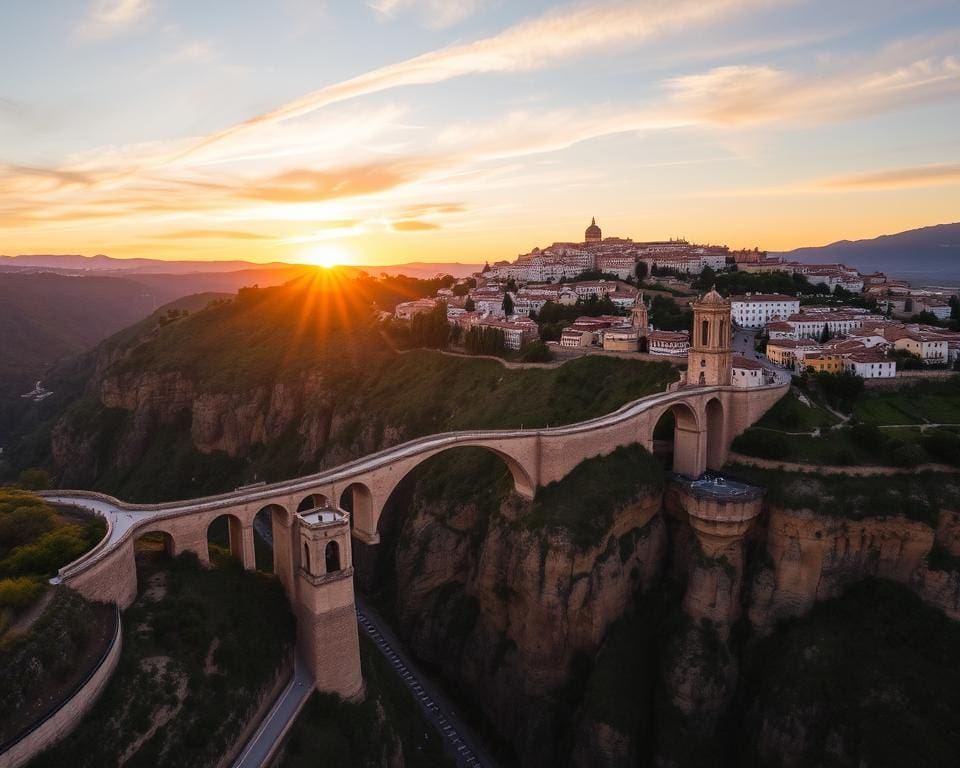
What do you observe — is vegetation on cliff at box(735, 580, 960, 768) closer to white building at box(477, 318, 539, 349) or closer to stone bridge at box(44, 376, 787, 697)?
stone bridge at box(44, 376, 787, 697)

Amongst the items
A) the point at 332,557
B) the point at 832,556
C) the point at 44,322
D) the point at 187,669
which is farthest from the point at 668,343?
the point at 44,322

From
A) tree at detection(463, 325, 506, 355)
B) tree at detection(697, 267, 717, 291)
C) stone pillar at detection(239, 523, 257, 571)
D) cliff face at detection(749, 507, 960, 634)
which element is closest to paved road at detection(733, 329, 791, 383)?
tree at detection(697, 267, 717, 291)

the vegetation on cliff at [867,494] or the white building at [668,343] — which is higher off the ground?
the white building at [668,343]

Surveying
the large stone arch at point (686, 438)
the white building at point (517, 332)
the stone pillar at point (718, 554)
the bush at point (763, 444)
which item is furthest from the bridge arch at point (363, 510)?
the white building at point (517, 332)

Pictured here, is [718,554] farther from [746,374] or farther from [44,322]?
[44,322]

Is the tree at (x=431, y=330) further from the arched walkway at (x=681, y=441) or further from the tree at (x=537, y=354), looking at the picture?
the arched walkway at (x=681, y=441)

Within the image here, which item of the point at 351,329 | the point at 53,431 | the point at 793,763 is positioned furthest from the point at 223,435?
the point at 793,763
